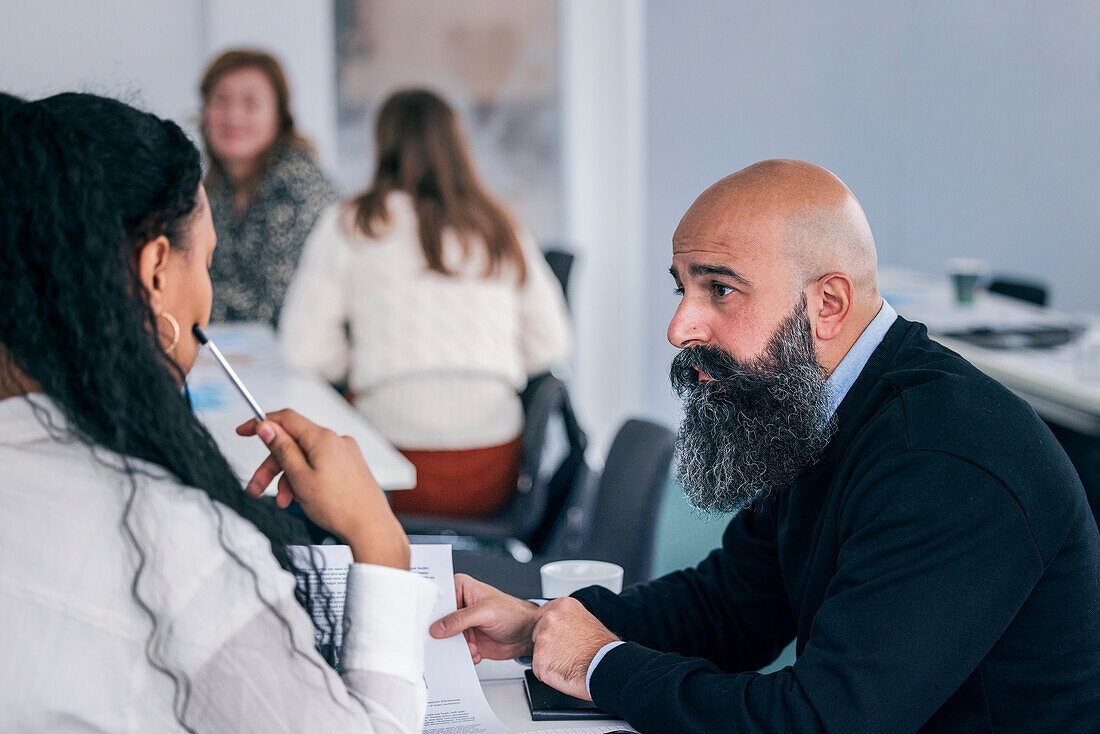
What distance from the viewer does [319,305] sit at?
3.01m

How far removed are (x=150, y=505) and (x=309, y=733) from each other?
234 millimetres

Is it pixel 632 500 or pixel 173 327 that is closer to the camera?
pixel 173 327

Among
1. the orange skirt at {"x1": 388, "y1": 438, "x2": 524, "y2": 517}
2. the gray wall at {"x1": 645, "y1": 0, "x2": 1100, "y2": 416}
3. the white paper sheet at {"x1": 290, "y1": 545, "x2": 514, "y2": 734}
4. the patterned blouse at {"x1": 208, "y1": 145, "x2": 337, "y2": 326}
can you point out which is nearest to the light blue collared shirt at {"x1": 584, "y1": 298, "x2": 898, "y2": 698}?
the white paper sheet at {"x1": 290, "y1": 545, "x2": 514, "y2": 734}

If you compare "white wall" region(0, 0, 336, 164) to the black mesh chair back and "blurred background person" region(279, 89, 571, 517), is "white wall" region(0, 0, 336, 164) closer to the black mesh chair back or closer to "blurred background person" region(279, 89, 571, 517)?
"blurred background person" region(279, 89, 571, 517)

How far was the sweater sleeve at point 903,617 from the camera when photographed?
103 centimetres

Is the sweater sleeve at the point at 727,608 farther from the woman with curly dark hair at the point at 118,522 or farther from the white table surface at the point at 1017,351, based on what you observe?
the white table surface at the point at 1017,351

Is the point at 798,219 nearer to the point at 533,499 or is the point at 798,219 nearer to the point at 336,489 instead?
the point at 336,489

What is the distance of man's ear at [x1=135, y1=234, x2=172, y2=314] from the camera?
98 cm

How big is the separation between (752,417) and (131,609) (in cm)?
76

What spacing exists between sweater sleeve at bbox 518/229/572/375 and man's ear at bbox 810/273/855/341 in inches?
72.8

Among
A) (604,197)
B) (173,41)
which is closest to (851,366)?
(604,197)

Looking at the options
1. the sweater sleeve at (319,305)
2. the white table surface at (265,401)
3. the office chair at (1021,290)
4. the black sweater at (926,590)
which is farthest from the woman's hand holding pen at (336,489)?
the office chair at (1021,290)

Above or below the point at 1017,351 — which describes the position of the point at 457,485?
below

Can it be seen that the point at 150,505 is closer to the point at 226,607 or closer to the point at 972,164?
the point at 226,607
